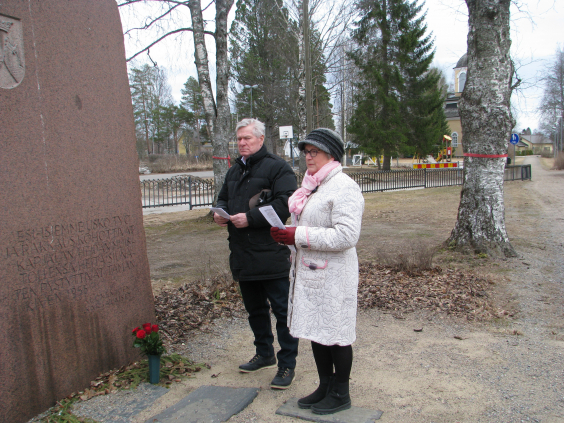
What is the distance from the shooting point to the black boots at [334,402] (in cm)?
279

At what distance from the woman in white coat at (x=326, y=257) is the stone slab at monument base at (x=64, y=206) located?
1.48 meters

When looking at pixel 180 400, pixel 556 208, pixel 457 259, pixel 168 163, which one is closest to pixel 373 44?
pixel 168 163

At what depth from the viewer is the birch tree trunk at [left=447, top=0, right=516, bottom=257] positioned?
6.73 m

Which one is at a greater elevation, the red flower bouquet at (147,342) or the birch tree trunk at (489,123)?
the birch tree trunk at (489,123)

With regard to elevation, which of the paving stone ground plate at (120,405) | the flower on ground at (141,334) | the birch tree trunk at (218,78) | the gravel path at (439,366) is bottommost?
the gravel path at (439,366)

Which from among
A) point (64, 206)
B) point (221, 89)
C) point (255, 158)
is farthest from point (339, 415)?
point (221, 89)

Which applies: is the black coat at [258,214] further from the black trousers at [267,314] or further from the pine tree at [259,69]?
the pine tree at [259,69]

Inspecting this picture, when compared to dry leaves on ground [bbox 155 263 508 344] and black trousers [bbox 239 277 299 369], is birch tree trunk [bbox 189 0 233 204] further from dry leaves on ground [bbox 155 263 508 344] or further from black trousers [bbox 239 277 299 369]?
black trousers [bbox 239 277 299 369]

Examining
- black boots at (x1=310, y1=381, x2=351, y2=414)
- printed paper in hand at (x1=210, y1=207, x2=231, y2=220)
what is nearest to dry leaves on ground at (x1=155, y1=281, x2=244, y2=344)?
printed paper in hand at (x1=210, y1=207, x2=231, y2=220)

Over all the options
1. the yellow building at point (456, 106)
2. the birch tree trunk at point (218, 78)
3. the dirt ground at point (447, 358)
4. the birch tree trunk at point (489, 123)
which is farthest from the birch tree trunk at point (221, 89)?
the yellow building at point (456, 106)

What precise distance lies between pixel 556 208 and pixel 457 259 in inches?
328

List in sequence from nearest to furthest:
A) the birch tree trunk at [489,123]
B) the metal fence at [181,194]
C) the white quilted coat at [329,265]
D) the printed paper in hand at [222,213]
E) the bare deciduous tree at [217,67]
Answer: the white quilted coat at [329,265] → the printed paper in hand at [222,213] → the birch tree trunk at [489,123] → the bare deciduous tree at [217,67] → the metal fence at [181,194]

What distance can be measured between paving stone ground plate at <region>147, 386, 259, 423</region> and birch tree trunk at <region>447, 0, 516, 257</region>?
4865 millimetres

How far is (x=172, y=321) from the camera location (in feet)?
15.2
